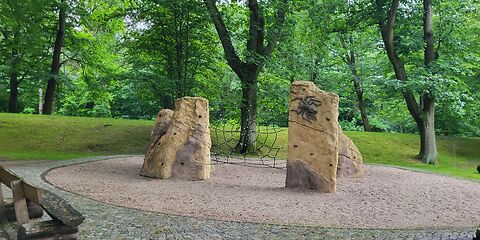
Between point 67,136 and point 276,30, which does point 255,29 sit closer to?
point 276,30

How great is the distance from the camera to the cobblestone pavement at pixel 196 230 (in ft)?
18.5

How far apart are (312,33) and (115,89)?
53.8 feet

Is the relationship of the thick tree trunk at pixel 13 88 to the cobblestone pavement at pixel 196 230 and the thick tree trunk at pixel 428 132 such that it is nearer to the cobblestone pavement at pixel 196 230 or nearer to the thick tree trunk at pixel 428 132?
the cobblestone pavement at pixel 196 230

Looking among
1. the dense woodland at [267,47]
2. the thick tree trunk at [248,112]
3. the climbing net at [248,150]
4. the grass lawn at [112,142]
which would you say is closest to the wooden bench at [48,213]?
the climbing net at [248,150]

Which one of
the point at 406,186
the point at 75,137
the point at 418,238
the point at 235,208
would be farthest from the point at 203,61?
the point at 418,238

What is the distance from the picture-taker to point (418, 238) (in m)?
5.97

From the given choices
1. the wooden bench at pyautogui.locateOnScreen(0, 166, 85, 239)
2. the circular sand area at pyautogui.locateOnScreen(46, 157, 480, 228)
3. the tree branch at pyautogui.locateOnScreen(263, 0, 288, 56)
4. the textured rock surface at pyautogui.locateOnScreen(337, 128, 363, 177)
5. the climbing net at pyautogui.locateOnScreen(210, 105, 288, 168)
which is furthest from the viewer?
the tree branch at pyautogui.locateOnScreen(263, 0, 288, 56)

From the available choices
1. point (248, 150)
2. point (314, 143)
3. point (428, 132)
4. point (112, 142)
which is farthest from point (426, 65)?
point (112, 142)

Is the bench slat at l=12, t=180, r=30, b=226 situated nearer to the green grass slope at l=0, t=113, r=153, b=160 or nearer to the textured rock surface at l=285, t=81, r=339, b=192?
the textured rock surface at l=285, t=81, r=339, b=192

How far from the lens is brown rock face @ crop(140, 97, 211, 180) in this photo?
1147cm

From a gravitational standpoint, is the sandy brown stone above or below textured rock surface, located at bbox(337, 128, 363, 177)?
above

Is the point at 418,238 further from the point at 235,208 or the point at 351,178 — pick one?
the point at 351,178

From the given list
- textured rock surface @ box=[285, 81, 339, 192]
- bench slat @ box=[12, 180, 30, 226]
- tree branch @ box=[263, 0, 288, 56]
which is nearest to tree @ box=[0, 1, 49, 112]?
tree branch @ box=[263, 0, 288, 56]

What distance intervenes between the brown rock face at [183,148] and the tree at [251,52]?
5913 millimetres
